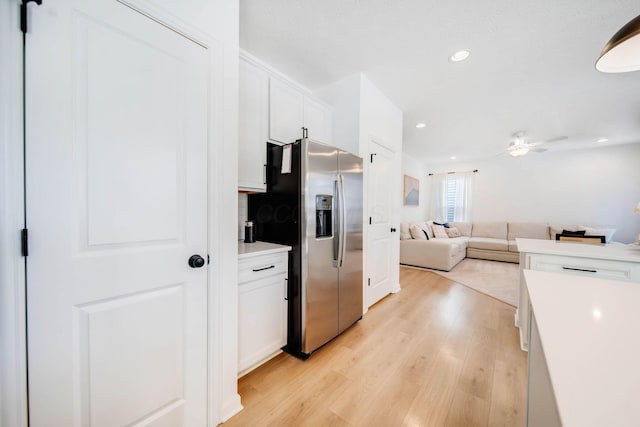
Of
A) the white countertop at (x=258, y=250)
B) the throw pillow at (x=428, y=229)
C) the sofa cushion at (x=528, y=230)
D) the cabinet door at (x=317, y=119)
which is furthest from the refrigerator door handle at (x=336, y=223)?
the sofa cushion at (x=528, y=230)

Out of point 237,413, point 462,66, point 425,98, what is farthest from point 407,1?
point 237,413

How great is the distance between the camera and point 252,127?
1.94m

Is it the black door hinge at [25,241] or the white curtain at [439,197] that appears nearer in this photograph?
the black door hinge at [25,241]

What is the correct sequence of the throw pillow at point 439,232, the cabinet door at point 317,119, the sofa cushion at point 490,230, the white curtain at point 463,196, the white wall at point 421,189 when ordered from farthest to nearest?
the white curtain at point 463,196, the white wall at point 421,189, the sofa cushion at point 490,230, the throw pillow at point 439,232, the cabinet door at point 317,119

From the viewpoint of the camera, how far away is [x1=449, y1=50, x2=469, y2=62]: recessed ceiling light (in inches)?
82.5

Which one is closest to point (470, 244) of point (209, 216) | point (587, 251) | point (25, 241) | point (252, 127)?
point (587, 251)

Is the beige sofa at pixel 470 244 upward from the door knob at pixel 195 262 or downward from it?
downward

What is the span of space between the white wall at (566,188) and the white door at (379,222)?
4561 mm

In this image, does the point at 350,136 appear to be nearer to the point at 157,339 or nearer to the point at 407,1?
the point at 407,1

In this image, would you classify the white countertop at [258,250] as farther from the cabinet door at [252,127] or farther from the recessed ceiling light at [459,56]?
the recessed ceiling light at [459,56]

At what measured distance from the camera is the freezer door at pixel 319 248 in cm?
178

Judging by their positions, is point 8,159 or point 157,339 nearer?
point 8,159

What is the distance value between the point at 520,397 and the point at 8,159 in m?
2.66

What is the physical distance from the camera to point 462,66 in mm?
2305
